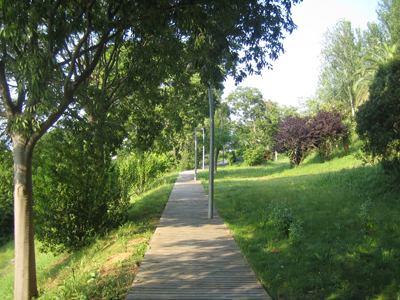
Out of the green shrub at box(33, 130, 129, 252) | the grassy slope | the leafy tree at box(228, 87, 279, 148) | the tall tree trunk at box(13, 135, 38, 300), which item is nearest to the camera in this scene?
the grassy slope

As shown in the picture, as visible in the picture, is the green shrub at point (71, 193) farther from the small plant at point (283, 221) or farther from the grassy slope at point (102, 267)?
the small plant at point (283, 221)

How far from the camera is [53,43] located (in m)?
5.39

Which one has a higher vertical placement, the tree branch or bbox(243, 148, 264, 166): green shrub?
the tree branch

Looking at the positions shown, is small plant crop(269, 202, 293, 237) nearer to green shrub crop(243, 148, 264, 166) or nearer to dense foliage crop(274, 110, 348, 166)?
dense foliage crop(274, 110, 348, 166)

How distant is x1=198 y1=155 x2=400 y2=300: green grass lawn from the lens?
15.2 ft

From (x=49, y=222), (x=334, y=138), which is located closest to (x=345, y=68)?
(x=334, y=138)

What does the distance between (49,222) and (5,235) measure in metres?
20.3

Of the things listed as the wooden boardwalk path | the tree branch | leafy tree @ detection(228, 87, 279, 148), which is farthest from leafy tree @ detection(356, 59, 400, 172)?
leafy tree @ detection(228, 87, 279, 148)

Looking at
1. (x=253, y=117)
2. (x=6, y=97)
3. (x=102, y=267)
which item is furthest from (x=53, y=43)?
(x=253, y=117)

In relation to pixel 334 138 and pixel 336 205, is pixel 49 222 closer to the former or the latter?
pixel 336 205

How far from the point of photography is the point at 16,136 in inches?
235

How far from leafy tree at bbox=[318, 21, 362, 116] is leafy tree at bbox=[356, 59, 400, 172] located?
1189 inches

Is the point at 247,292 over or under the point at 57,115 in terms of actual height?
under

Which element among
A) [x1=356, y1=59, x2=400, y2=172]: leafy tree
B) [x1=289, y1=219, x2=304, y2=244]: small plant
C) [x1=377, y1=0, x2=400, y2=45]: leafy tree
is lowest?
[x1=289, y1=219, x2=304, y2=244]: small plant
